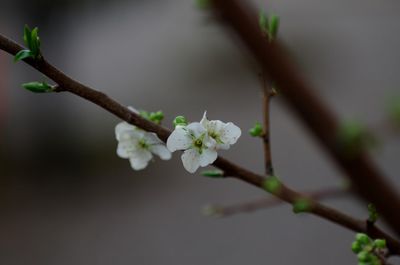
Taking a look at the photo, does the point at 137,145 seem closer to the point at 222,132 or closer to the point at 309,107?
the point at 222,132

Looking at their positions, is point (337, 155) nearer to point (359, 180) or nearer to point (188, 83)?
point (359, 180)

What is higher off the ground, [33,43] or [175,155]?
[175,155]

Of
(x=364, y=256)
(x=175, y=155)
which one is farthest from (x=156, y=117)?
(x=175, y=155)

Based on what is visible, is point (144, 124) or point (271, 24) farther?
point (271, 24)

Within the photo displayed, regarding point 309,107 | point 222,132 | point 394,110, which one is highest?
point 394,110

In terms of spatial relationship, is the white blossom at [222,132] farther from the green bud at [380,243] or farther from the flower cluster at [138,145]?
the green bud at [380,243]

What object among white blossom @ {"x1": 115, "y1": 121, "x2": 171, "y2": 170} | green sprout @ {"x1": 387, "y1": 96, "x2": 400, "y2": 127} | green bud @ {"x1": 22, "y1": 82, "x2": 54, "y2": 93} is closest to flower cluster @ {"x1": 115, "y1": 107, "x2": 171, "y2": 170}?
white blossom @ {"x1": 115, "y1": 121, "x2": 171, "y2": 170}

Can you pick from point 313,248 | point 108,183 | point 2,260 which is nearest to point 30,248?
point 2,260

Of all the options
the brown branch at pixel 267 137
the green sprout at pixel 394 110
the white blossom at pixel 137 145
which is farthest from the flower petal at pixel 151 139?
the green sprout at pixel 394 110
